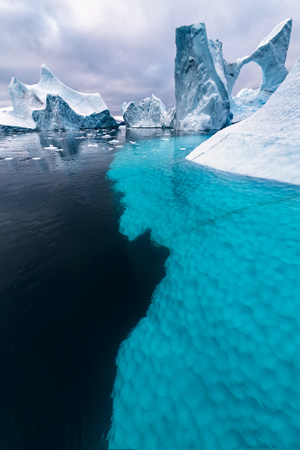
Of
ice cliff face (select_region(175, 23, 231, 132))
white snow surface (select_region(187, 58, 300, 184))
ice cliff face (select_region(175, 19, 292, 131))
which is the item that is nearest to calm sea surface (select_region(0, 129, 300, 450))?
white snow surface (select_region(187, 58, 300, 184))

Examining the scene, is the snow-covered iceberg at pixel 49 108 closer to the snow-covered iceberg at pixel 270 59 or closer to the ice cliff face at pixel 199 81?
the ice cliff face at pixel 199 81

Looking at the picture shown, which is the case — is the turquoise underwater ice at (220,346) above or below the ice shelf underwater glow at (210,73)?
below

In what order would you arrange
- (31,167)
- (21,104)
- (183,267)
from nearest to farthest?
(183,267)
(31,167)
(21,104)

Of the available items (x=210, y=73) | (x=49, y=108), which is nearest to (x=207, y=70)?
(x=210, y=73)

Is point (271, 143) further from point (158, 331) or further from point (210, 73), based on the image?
point (210, 73)

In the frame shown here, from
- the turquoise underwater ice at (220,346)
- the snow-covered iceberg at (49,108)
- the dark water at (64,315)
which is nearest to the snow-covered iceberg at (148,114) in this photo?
the snow-covered iceberg at (49,108)

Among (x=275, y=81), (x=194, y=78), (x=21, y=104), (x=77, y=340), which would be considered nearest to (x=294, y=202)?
(x=77, y=340)

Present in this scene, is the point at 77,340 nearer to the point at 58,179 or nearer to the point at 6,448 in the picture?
the point at 6,448
